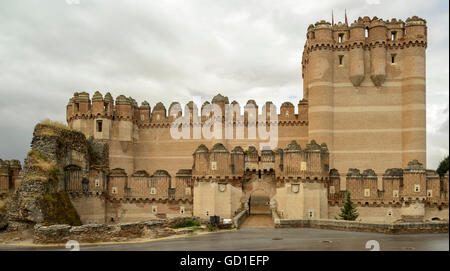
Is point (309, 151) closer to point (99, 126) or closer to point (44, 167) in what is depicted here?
point (44, 167)

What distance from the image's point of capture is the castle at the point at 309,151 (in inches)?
1190

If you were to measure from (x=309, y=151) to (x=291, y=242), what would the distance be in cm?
1108

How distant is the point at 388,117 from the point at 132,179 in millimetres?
24916

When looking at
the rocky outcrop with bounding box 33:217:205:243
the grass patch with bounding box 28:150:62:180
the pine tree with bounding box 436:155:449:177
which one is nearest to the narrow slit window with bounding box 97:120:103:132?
the grass patch with bounding box 28:150:62:180

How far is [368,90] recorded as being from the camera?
41.5 m

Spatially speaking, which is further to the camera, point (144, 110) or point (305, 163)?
point (144, 110)

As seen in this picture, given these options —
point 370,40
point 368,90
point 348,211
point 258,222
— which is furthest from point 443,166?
point 258,222

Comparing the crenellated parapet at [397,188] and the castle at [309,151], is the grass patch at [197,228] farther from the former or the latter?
the crenellated parapet at [397,188]

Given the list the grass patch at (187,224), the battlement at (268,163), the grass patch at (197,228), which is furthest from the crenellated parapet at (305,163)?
the grass patch at (197,228)

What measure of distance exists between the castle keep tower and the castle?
0.32ft

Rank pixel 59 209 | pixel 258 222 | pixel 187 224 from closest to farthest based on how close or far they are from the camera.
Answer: pixel 187 224
pixel 258 222
pixel 59 209

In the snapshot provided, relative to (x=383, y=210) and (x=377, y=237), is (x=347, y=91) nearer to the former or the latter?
(x=383, y=210)
